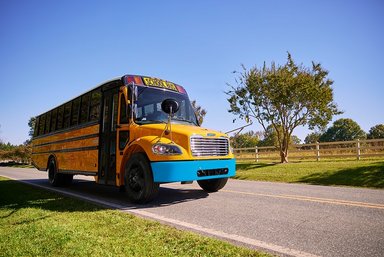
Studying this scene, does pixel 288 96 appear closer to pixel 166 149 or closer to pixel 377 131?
pixel 166 149

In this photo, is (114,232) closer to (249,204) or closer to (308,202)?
(249,204)

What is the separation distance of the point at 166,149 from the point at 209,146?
1.10 m

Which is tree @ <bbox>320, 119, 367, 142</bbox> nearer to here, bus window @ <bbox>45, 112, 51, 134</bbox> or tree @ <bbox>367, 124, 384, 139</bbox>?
tree @ <bbox>367, 124, 384, 139</bbox>

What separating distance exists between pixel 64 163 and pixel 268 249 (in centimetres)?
857

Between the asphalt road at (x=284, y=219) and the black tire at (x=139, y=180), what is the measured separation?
9.6 inches

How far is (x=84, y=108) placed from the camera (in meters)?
8.95

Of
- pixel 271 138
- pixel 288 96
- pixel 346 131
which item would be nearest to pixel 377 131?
pixel 346 131

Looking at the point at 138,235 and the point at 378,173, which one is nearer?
the point at 138,235

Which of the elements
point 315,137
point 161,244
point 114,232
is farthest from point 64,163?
point 315,137

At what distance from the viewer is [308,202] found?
6.04m

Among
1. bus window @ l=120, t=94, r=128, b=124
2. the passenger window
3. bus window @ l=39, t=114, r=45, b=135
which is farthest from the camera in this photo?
bus window @ l=39, t=114, r=45, b=135

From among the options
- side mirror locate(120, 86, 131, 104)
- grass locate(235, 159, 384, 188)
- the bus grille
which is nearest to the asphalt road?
the bus grille

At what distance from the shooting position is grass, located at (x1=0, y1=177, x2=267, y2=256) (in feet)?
10.5

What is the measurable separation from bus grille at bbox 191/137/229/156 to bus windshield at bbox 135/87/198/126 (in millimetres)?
1079
